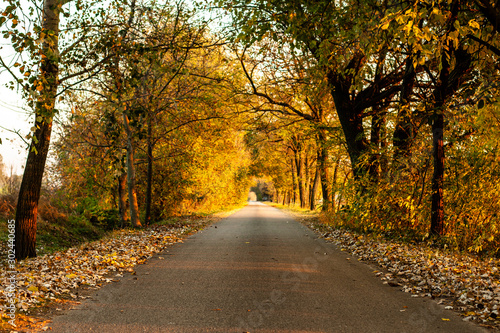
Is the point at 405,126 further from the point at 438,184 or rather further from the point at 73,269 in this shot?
the point at 73,269

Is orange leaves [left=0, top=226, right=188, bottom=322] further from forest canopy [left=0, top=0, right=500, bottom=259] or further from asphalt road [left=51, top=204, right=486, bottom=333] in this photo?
forest canopy [left=0, top=0, right=500, bottom=259]

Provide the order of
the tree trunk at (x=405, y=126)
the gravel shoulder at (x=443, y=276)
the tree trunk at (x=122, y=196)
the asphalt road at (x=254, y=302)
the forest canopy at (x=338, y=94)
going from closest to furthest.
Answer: the asphalt road at (x=254, y=302) < the gravel shoulder at (x=443, y=276) < the forest canopy at (x=338, y=94) < the tree trunk at (x=405, y=126) < the tree trunk at (x=122, y=196)

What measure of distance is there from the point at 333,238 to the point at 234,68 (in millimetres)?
8193

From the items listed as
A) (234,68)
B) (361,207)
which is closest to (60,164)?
(234,68)

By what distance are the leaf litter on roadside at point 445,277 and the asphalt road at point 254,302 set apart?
29 centimetres

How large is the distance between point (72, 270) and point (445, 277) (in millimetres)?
6501

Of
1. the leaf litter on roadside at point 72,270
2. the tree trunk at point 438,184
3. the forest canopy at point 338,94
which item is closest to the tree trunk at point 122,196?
the forest canopy at point 338,94

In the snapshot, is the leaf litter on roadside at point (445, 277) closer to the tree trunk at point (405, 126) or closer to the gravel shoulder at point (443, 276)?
the gravel shoulder at point (443, 276)

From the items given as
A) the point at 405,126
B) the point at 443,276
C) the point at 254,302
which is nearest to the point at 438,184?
the point at 405,126

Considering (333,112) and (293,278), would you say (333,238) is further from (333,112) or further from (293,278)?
(333,112)

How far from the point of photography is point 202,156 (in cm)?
1958

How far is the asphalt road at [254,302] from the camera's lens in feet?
14.1

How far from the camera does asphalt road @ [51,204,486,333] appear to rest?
430 centimetres

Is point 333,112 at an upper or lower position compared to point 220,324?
upper
